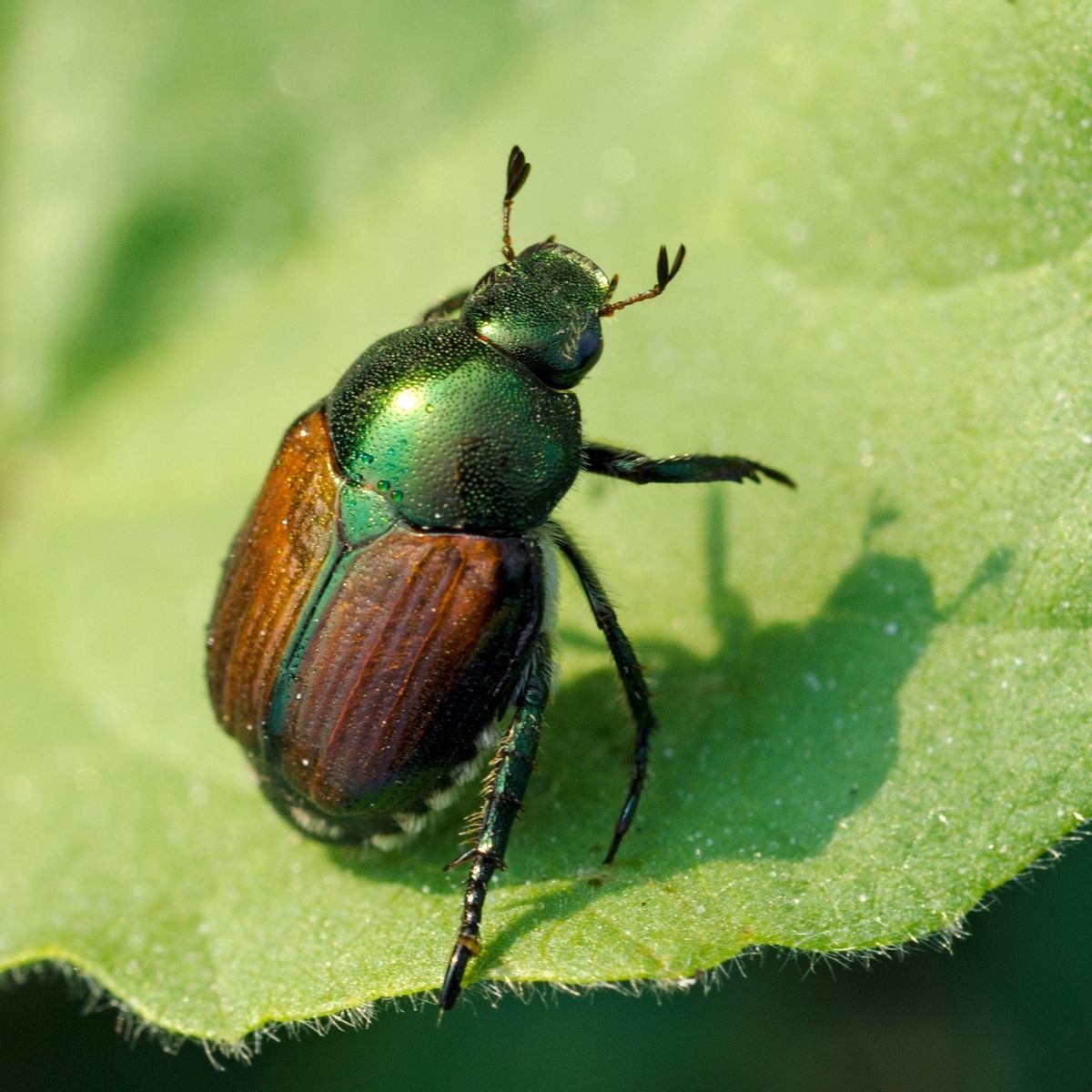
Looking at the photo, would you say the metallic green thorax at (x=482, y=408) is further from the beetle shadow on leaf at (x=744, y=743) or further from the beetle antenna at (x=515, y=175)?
the beetle shadow on leaf at (x=744, y=743)

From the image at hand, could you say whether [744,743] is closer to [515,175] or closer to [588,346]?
[588,346]

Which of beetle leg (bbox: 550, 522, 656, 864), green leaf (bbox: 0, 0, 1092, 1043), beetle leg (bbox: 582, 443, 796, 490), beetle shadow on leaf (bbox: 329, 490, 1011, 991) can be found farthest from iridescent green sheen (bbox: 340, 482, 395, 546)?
beetle shadow on leaf (bbox: 329, 490, 1011, 991)

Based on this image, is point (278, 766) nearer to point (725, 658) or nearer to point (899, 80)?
point (725, 658)

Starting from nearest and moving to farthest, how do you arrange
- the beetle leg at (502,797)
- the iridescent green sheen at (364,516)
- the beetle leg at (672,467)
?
the beetle leg at (502,797)
the iridescent green sheen at (364,516)
the beetle leg at (672,467)

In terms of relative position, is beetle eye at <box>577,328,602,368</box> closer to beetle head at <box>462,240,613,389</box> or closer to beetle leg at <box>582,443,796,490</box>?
beetle head at <box>462,240,613,389</box>

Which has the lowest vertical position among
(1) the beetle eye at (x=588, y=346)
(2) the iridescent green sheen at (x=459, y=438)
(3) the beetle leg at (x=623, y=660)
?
(3) the beetle leg at (x=623, y=660)

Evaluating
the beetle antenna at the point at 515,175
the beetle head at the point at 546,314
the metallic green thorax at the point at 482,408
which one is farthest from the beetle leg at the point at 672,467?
the beetle antenna at the point at 515,175

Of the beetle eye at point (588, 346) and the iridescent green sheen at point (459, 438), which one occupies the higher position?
the beetle eye at point (588, 346)

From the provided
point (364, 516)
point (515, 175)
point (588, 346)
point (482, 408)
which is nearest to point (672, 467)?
point (588, 346)
